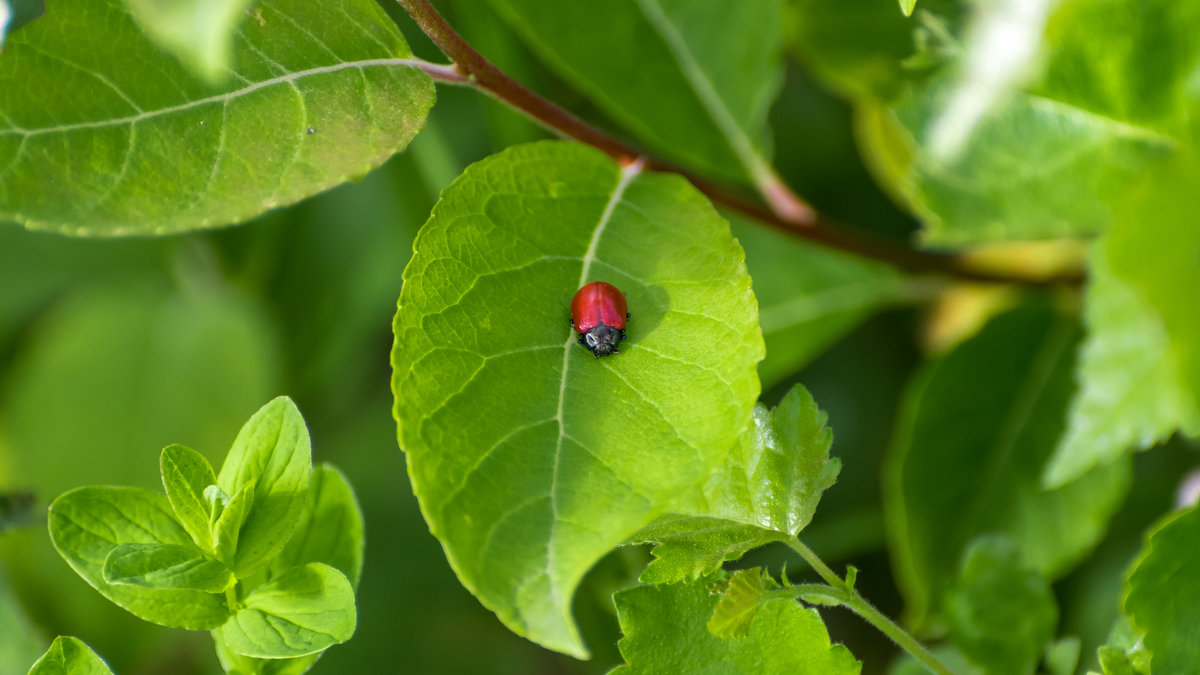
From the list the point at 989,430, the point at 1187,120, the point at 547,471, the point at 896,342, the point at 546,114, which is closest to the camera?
the point at 547,471

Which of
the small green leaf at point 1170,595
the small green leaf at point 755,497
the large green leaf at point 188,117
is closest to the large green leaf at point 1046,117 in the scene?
the small green leaf at point 1170,595

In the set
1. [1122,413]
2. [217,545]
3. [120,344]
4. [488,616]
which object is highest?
[217,545]

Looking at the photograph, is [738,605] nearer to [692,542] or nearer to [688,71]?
[692,542]

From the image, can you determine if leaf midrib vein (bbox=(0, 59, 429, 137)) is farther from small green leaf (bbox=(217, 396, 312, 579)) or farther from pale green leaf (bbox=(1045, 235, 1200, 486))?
pale green leaf (bbox=(1045, 235, 1200, 486))

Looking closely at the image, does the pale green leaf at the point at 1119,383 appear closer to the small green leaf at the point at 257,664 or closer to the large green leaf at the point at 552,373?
the large green leaf at the point at 552,373

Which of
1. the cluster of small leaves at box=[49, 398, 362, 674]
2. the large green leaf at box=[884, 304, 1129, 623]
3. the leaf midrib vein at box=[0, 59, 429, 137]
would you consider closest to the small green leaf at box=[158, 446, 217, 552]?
the cluster of small leaves at box=[49, 398, 362, 674]

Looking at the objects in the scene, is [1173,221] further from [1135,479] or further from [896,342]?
[896,342]

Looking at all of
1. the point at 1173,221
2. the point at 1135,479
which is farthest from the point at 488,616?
the point at 1173,221
